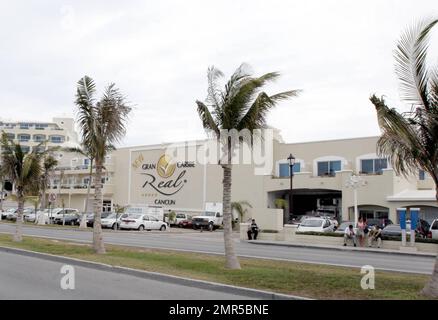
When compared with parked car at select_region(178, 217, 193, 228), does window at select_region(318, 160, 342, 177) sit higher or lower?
higher

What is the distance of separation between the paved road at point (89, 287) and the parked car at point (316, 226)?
2181cm

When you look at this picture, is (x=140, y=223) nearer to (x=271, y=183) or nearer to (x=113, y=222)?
(x=113, y=222)

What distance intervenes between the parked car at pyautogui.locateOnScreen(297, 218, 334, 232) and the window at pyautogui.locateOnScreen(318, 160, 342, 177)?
12.7m

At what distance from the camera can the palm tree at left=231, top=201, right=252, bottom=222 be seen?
164 ft

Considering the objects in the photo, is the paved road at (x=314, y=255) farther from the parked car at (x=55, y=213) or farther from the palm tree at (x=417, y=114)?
the parked car at (x=55, y=213)

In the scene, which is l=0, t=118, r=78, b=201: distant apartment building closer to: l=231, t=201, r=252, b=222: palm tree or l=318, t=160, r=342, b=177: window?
l=231, t=201, r=252, b=222: palm tree

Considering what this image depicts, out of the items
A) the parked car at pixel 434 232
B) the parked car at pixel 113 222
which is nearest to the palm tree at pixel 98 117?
A: the parked car at pixel 434 232

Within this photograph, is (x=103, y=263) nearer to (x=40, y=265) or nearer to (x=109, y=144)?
(x=40, y=265)

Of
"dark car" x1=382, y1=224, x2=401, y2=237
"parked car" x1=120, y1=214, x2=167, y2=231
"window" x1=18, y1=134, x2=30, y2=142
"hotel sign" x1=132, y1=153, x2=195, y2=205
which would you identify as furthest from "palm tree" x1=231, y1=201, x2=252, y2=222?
"window" x1=18, y1=134, x2=30, y2=142

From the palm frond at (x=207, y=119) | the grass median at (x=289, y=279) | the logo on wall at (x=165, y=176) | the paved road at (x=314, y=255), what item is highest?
the logo on wall at (x=165, y=176)

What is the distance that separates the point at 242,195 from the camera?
5288cm

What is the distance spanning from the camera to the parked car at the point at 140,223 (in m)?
42.0

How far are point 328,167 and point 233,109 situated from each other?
117 ft
